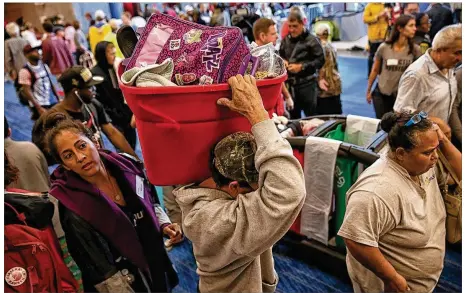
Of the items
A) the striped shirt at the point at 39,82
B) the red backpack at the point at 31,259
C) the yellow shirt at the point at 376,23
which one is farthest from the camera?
the yellow shirt at the point at 376,23

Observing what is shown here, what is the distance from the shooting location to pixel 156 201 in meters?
2.34

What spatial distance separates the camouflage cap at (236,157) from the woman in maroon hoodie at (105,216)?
86 centimetres

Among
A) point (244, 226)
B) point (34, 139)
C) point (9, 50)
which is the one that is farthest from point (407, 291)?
point (9, 50)

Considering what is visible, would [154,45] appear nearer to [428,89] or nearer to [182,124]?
[182,124]

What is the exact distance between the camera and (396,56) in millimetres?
4141

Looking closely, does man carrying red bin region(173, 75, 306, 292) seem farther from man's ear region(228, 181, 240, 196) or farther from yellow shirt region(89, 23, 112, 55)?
yellow shirt region(89, 23, 112, 55)

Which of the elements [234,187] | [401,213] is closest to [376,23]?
[401,213]

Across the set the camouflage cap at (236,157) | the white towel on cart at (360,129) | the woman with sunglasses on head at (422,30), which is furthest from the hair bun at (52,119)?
the woman with sunglasses on head at (422,30)

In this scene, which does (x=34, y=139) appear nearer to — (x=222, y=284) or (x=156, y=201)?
(x=156, y=201)

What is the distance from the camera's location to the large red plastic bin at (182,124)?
1099 millimetres

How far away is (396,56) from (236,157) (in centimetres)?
350

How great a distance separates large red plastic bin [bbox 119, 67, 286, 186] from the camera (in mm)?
1099

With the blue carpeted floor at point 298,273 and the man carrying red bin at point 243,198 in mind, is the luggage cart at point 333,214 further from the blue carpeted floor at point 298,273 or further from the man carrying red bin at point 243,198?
the man carrying red bin at point 243,198

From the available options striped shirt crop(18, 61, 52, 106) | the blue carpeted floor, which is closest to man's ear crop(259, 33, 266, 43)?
the blue carpeted floor
